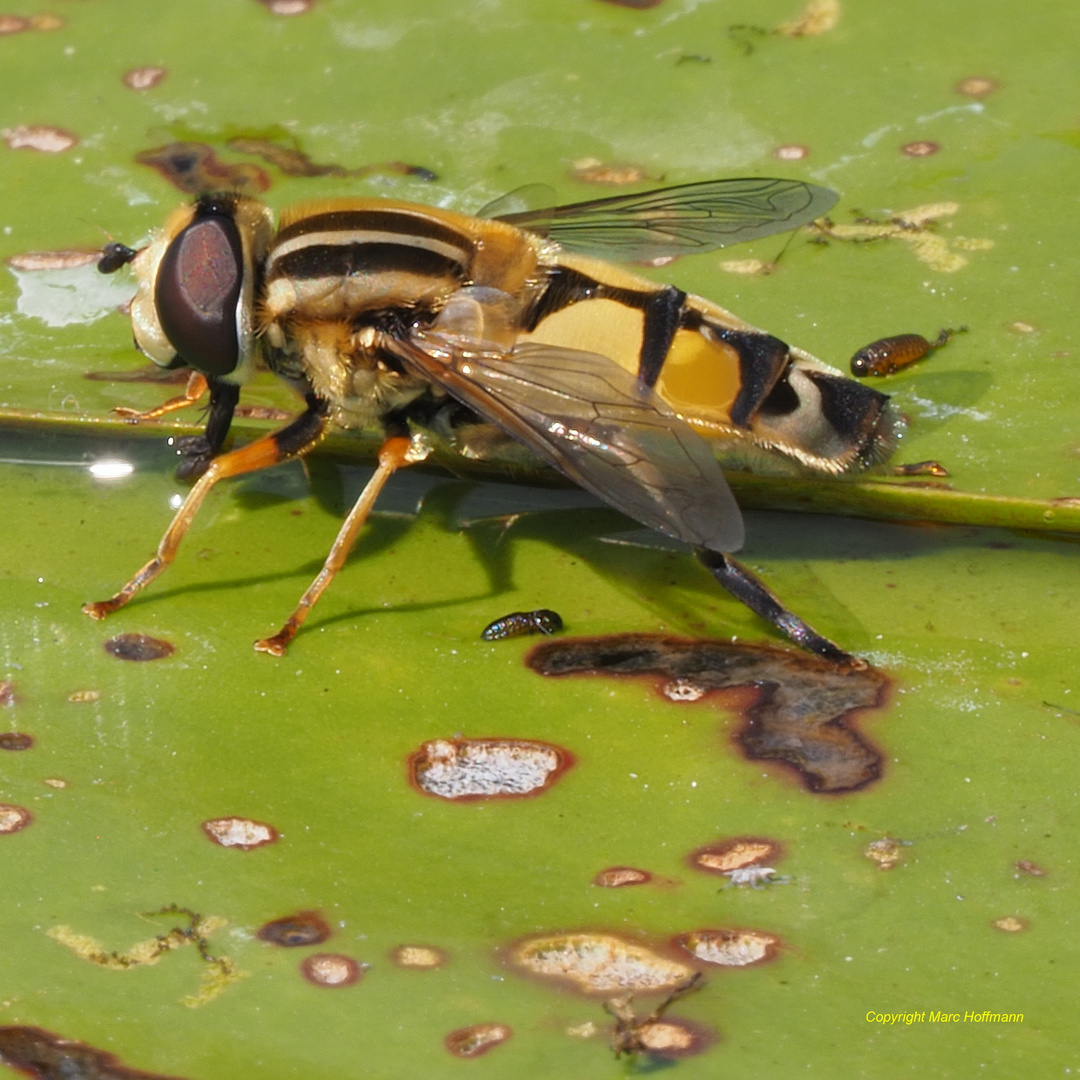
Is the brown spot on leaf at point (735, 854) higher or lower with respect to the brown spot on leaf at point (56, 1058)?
lower

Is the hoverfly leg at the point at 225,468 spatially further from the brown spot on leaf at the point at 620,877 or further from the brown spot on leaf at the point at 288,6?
the brown spot on leaf at the point at 288,6

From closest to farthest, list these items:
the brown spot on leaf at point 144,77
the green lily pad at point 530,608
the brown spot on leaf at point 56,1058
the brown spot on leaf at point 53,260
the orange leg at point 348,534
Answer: the brown spot on leaf at point 56,1058 → the green lily pad at point 530,608 → the orange leg at point 348,534 → the brown spot on leaf at point 53,260 → the brown spot on leaf at point 144,77

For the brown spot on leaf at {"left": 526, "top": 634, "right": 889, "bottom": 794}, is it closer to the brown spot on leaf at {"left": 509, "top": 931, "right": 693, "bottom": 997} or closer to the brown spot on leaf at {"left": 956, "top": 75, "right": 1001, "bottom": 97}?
the brown spot on leaf at {"left": 509, "top": 931, "right": 693, "bottom": 997}

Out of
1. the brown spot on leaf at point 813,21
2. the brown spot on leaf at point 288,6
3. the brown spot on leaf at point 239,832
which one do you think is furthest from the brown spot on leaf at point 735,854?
the brown spot on leaf at point 288,6

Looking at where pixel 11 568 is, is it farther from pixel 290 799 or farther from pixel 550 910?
pixel 550 910

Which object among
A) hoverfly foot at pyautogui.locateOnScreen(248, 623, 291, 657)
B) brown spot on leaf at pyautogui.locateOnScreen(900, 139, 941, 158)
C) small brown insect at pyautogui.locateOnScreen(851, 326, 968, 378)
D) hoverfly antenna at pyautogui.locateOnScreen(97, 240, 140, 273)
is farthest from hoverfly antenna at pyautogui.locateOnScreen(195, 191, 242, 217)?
brown spot on leaf at pyautogui.locateOnScreen(900, 139, 941, 158)

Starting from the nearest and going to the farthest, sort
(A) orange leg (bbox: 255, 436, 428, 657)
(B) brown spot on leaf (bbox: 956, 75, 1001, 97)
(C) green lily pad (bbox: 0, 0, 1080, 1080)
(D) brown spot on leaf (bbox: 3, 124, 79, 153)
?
(C) green lily pad (bbox: 0, 0, 1080, 1080)
(A) orange leg (bbox: 255, 436, 428, 657)
(B) brown spot on leaf (bbox: 956, 75, 1001, 97)
(D) brown spot on leaf (bbox: 3, 124, 79, 153)

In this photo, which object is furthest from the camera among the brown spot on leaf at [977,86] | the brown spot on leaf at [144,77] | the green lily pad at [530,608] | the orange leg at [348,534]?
the brown spot on leaf at [144,77]

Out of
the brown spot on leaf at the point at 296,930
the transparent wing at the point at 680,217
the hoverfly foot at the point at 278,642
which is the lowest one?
the brown spot on leaf at the point at 296,930
